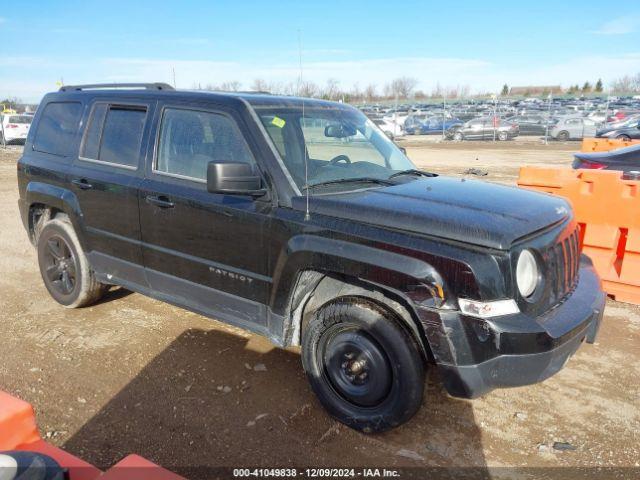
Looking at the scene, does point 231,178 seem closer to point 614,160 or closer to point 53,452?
point 53,452

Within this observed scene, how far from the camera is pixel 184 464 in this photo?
2.88 meters

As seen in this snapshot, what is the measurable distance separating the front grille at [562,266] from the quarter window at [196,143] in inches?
77.8

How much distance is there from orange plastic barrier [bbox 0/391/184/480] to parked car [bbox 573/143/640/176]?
816 cm

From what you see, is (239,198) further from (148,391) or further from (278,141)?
(148,391)

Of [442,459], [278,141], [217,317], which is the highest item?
[278,141]

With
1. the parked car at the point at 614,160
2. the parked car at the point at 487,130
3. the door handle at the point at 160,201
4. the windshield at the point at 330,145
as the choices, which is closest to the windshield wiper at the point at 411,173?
the windshield at the point at 330,145

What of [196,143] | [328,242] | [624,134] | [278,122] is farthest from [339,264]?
[624,134]

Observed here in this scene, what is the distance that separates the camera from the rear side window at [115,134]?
13.4ft

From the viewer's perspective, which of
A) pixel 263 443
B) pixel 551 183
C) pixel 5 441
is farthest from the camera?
pixel 551 183

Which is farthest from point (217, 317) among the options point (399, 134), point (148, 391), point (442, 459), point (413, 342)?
point (399, 134)

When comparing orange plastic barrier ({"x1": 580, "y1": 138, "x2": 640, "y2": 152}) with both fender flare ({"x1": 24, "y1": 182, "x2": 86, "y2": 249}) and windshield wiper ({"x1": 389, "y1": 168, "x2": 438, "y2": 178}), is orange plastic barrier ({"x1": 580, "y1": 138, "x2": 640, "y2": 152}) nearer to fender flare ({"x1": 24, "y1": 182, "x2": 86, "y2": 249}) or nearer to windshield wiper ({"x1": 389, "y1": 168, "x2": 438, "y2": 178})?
windshield wiper ({"x1": 389, "y1": 168, "x2": 438, "y2": 178})

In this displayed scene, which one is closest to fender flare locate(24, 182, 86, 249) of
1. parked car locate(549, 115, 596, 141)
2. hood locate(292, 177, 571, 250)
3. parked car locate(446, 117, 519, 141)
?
hood locate(292, 177, 571, 250)

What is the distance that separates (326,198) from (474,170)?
1238cm

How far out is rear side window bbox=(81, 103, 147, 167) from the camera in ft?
13.4
